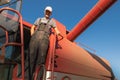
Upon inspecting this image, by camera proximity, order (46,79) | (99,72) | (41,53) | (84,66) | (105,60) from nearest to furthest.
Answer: (46,79)
(41,53)
(84,66)
(99,72)
(105,60)

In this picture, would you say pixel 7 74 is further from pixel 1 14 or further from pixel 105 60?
pixel 105 60

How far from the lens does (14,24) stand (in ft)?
17.0

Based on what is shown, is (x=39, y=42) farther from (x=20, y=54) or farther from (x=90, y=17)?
(x=90, y=17)

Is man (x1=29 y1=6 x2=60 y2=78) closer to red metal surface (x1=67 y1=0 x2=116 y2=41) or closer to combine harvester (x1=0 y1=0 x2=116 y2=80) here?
combine harvester (x1=0 y1=0 x2=116 y2=80)

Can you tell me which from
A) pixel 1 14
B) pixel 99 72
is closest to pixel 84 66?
pixel 99 72

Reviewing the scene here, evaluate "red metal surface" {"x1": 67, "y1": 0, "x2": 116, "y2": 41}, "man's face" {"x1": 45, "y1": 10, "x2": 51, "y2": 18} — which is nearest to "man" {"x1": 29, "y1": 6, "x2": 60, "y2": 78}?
"man's face" {"x1": 45, "y1": 10, "x2": 51, "y2": 18}

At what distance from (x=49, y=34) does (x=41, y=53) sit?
55cm

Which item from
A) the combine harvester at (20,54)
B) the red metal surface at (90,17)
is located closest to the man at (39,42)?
the combine harvester at (20,54)

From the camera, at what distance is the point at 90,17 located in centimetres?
812

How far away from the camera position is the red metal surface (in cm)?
781

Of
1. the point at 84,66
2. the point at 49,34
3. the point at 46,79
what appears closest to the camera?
the point at 46,79

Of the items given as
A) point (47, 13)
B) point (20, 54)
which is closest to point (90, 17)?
point (47, 13)

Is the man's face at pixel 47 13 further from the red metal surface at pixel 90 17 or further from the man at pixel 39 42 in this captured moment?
the red metal surface at pixel 90 17

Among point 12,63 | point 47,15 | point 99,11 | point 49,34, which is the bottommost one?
point 12,63
